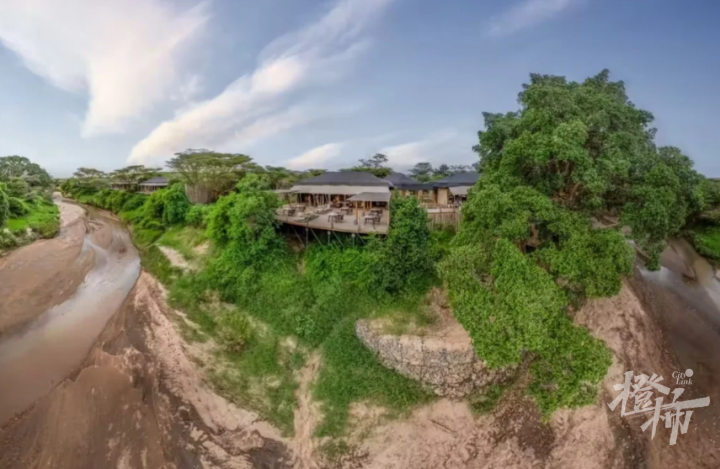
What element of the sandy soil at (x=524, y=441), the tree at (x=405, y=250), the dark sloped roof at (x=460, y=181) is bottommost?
the sandy soil at (x=524, y=441)

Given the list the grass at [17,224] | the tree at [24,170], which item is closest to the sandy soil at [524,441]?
the grass at [17,224]

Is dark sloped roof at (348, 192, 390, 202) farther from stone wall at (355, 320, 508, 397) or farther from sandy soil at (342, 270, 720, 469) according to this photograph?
sandy soil at (342, 270, 720, 469)

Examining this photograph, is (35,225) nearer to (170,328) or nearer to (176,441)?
(170,328)

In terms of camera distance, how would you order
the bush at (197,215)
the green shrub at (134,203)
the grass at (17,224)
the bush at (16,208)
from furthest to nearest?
the green shrub at (134,203)
the bush at (16,208)
the grass at (17,224)
the bush at (197,215)

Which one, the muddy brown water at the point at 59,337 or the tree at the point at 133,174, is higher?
the tree at the point at 133,174

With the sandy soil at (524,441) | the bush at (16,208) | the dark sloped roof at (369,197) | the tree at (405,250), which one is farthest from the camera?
the bush at (16,208)

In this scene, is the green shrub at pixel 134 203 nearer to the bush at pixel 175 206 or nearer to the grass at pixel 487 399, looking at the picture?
the bush at pixel 175 206

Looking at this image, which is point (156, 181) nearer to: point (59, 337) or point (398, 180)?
point (59, 337)

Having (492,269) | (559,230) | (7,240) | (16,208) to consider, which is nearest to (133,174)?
(16,208)
